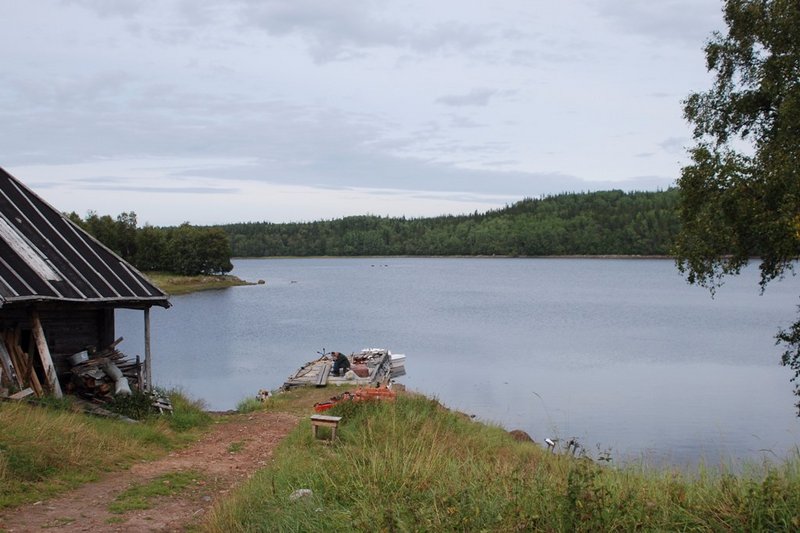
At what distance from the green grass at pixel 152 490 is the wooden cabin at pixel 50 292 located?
15.0ft

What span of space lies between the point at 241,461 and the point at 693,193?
10441 mm

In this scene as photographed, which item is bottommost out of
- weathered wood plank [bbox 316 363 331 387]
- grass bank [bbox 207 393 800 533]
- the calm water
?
the calm water

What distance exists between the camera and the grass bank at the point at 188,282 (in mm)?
89812

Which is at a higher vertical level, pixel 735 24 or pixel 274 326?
pixel 735 24

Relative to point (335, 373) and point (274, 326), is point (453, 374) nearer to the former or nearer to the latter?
point (335, 373)

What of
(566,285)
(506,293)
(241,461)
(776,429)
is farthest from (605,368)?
(566,285)

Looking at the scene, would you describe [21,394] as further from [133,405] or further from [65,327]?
[65,327]

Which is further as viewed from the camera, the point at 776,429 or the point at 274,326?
the point at 274,326

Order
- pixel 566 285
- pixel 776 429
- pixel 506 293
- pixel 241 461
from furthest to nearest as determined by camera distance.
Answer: pixel 566 285
pixel 506 293
pixel 776 429
pixel 241 461

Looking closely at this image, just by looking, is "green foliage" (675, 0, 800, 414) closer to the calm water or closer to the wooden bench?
the calm water

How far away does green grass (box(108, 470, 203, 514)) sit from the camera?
851 centimetres

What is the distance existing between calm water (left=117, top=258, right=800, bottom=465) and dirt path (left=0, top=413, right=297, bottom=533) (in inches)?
200

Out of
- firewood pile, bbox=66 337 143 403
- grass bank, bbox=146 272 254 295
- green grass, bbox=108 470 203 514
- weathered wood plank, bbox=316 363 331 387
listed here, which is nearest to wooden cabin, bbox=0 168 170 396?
firewood pile, bbox=66 337 143 403

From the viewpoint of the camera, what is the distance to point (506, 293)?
87.8 metres
